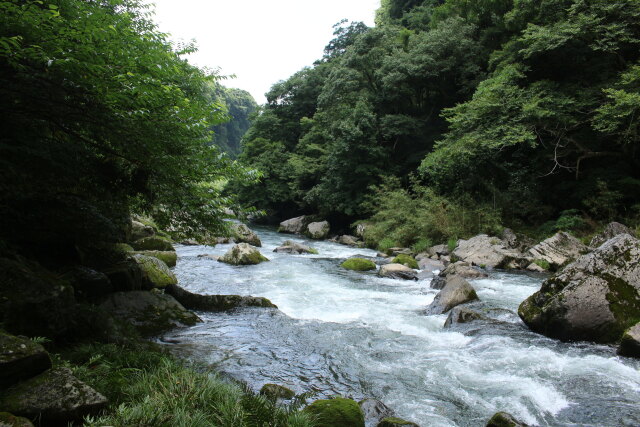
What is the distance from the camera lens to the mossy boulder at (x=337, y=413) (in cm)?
395

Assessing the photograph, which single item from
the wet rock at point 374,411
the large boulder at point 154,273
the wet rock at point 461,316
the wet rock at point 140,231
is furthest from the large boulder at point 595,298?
the wet rock at point 140,231

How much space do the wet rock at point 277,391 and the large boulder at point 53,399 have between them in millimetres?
2084

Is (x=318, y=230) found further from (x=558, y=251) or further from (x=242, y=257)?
(x=558, y=251)

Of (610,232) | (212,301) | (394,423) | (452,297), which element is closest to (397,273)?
(452,297)

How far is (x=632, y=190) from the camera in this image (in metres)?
16.2

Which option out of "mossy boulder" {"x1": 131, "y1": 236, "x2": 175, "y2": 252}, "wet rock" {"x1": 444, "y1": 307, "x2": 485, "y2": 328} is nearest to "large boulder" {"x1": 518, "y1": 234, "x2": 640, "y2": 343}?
"wet rock" {"x1": 444, "y1": 307, "x2": 485, "y2": 328}

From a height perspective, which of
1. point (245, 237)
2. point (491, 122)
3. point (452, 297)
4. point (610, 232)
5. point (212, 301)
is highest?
point (491, 122)

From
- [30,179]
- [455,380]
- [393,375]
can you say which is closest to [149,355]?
[30,179]

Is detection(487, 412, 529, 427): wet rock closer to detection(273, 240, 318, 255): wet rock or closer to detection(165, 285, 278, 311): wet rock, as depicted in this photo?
detection(165, 285, 278, 311): wet rock

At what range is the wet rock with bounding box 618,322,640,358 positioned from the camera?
5.86 m

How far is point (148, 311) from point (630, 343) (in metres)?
8.37

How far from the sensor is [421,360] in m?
6.21

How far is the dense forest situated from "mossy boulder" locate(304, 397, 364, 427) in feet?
16.3

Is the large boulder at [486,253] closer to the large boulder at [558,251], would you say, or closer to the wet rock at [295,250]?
the large boulder at [558,251]
